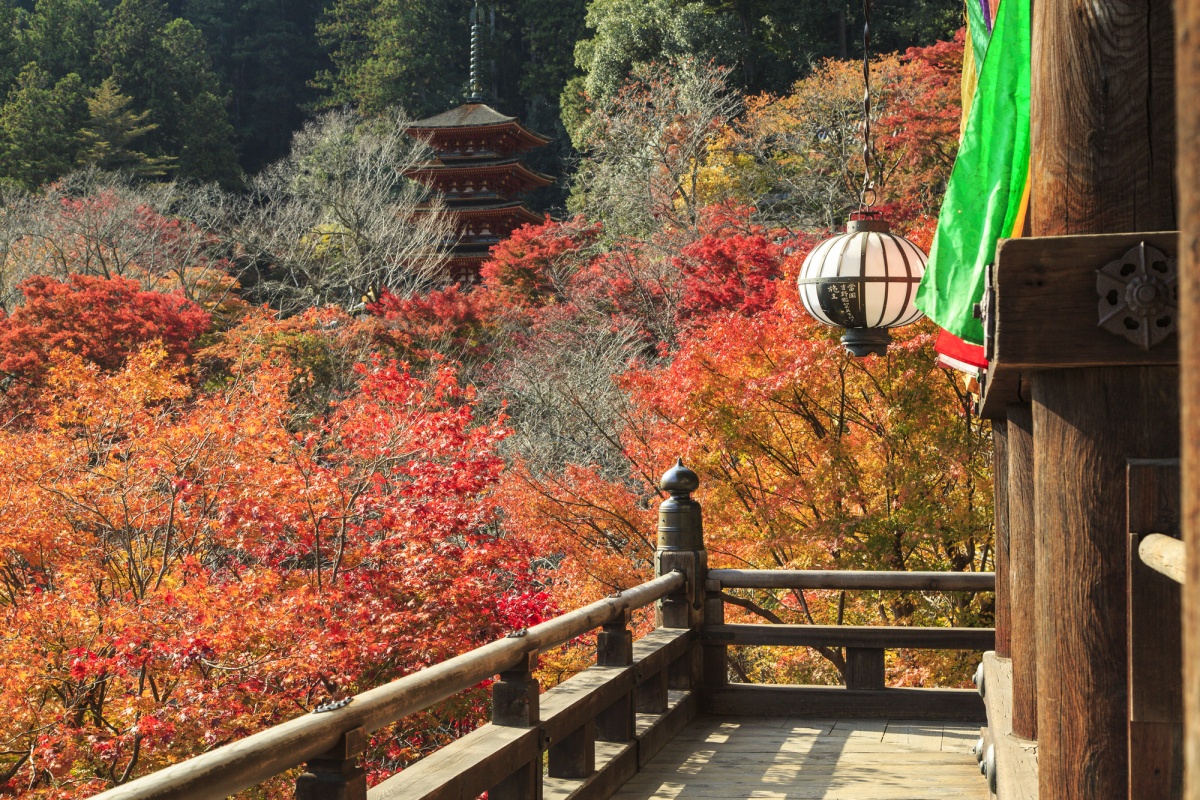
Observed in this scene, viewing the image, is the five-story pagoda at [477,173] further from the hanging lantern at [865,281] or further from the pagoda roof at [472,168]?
the hanging lantern at [865,281]

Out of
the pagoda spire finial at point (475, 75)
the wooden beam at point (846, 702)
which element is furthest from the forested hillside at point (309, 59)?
the wooden beam at point (846, 702)

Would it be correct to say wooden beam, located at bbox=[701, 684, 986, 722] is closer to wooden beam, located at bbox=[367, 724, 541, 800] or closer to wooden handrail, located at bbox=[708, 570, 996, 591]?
wooden handrail, located at bbox=[708, 570, 996, 591]

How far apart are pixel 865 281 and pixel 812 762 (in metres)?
2.15

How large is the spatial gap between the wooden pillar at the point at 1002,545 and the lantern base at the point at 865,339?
73cm

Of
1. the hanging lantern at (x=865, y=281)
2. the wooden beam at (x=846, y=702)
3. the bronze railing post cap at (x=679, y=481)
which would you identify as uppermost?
the hanging lantern at (x=865, y=281)

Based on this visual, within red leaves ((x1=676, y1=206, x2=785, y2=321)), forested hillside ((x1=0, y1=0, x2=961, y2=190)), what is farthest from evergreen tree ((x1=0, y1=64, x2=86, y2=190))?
red leaves ((x1=676, y1=206, x2=785, y2=321))

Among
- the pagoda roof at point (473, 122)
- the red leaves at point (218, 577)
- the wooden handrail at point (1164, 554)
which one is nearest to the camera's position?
the wooden handrail at point (1164, 554)

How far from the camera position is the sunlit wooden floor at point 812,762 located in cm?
448

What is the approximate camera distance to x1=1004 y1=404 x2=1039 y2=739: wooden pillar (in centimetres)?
288

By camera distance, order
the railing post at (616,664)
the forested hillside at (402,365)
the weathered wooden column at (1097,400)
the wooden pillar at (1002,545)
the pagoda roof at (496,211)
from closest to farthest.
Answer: the weathered wooden column at (1097,400), the wooden pillar at (1002,545), the railing post at (616,664), the forested hillside at (402,365), the pagoda roof at (496,211)

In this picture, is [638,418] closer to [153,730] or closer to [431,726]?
[431,726]

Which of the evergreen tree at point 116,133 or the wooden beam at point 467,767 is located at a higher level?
the evergreen tree at point 116,133

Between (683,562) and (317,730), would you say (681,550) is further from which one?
(317,730)

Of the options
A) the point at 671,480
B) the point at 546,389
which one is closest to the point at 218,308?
the point at 546,389
